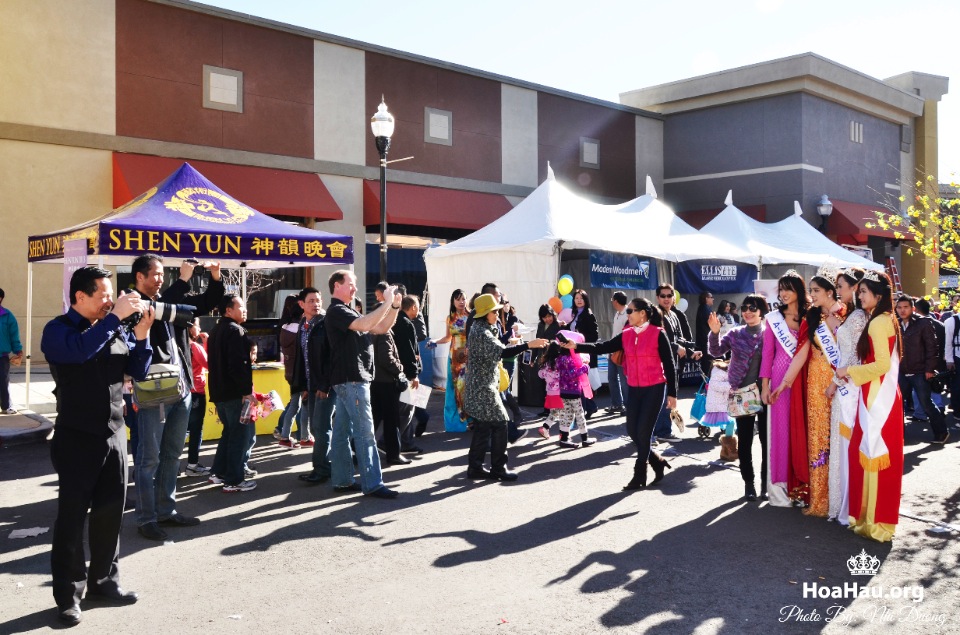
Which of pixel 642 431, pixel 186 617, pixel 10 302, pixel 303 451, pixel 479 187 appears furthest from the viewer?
pixel 479 187

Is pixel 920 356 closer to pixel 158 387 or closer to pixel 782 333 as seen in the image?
pixel 782 333

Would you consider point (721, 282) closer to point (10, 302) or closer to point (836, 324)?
point (836, 324)

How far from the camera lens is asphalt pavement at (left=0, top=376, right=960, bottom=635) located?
13.9ft

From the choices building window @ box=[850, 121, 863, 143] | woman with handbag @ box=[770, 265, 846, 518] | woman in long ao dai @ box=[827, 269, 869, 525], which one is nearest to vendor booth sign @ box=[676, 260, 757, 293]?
woman with handbag @ box=[770, 265, 846, 518]

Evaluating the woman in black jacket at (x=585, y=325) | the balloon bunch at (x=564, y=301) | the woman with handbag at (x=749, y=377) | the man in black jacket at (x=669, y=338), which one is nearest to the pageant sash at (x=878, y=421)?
the woman with handbag at (x=749, y=377)

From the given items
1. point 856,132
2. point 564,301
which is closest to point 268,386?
point 564,301

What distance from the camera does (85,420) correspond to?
4.20 meters

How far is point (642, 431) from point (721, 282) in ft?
37.0

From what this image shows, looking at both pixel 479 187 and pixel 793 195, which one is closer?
pixel 479 187

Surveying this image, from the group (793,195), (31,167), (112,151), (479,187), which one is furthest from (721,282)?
(31,167)

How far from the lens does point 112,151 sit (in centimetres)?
1683

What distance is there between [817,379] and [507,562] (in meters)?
2.91

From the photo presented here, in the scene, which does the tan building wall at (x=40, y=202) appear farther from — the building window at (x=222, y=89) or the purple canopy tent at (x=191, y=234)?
the purple canopy tent at (x=191, y=234)

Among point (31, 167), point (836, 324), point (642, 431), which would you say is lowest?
point (642, 431)
